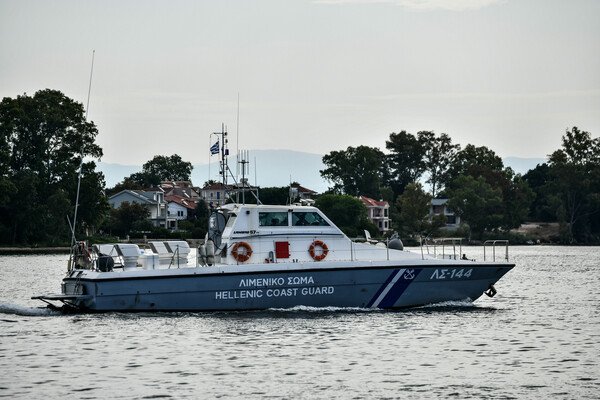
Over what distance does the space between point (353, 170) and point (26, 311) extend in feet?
348

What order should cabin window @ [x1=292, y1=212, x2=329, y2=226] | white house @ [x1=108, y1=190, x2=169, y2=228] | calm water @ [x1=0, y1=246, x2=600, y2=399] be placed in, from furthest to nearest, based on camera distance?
white house @ [x1=108, y1=190, x2=169, y2=228], cabin window @ [x1=292, y1=212, x2=329, y2=226], calm water @ [x1=0, y1=246, x2=600, y2=399]

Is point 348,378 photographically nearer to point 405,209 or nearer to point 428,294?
point 428,294

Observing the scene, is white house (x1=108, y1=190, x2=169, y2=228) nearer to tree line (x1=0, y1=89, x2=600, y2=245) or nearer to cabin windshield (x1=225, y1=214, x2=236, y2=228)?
tree line (x1=0, y1=89, x2=600, y2=245)

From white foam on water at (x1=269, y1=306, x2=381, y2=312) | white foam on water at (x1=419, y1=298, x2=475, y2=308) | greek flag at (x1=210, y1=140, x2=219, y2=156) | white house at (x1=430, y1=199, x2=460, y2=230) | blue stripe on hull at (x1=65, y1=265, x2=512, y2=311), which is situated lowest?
white foam on water at (x1=269, y1=306, x2=381, y2=312)

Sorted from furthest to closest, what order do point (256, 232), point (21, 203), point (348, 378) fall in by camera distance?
point (21, 203)
point (256, 232)
point (348, 378)

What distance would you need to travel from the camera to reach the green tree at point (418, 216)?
112 m

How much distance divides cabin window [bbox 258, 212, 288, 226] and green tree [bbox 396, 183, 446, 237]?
86.9 m

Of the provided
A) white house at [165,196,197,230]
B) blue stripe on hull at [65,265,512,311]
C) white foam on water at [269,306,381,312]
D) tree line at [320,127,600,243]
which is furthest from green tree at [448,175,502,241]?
white foam on water at [269,306,381,312]

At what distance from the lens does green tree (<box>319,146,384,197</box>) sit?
131125 mm

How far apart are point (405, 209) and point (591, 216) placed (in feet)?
84.4

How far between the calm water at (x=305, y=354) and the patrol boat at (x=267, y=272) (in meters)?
0.46

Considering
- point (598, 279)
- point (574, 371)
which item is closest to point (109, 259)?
point (574, 371)

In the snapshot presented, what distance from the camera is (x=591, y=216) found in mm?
118125

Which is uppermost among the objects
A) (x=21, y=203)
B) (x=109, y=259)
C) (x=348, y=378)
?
(x=21, y=203)
